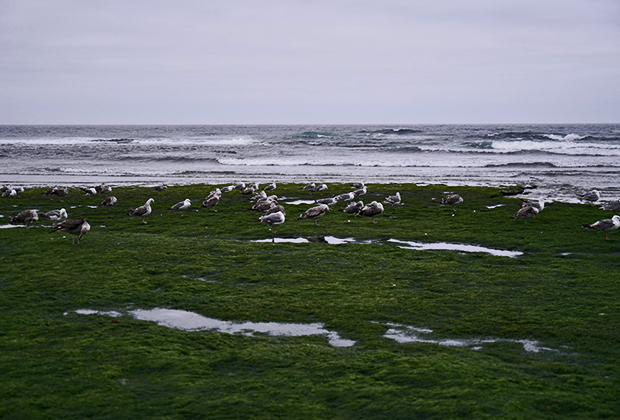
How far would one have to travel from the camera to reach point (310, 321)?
8.64 meters

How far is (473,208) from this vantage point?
71.3ft

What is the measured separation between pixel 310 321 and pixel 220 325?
1.46 metres

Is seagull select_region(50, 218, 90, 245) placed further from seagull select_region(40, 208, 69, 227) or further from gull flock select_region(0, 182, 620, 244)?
seagull select_region(40, 208, 69, 227)

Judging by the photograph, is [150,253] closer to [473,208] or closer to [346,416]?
[346,416]

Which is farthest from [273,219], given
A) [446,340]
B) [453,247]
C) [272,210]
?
[446,340]

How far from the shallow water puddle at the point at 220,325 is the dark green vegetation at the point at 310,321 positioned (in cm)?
21

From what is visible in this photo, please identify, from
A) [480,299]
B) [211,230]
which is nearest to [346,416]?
[480,299]

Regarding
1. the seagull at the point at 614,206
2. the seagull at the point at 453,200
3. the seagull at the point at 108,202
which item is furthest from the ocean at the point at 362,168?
the seagull at the point at 108,202

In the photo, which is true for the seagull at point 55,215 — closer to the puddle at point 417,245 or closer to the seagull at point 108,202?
the seagull at point 108,202

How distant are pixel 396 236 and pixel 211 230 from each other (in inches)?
240

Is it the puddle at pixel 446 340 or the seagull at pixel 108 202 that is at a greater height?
the seagull at pixel 108 202

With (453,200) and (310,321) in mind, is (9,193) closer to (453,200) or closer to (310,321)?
(453,200)

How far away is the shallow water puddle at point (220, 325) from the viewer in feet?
26.5

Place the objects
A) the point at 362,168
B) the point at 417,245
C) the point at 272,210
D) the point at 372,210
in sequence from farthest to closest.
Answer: the point at 362,168 → the point at 272,210 → the point at 372,210 → the point at 417,245
